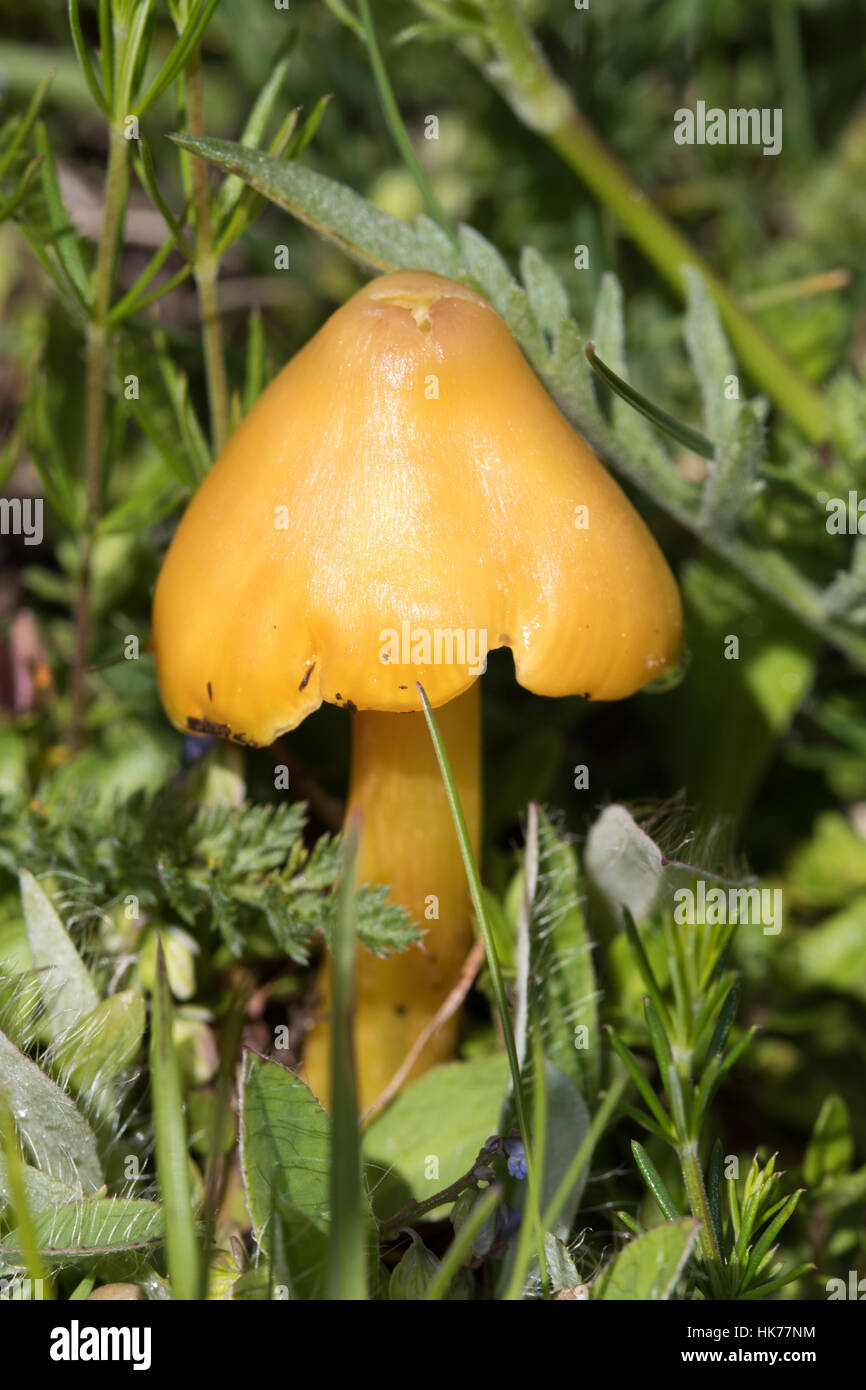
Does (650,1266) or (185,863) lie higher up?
(185,863)

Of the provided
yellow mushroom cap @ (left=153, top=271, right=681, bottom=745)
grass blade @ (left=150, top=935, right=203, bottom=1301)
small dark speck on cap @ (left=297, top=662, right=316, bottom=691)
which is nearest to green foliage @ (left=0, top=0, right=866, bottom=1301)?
grass blade @ (left=150, top=935, right=203, bottom=1301)

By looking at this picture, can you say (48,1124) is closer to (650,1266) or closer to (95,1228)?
→ (95,1228)

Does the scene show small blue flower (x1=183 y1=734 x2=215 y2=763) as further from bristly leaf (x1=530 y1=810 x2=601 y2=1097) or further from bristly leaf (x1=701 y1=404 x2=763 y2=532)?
bristly leaf (x1=701 y1=404 x2=763 y2=532)

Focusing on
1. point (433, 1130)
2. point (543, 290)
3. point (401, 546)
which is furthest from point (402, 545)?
point (433, 1130)

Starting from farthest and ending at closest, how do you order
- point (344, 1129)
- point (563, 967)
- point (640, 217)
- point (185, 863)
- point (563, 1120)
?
point (640, 217)
point (185, 863)
point (563, 967)
point (563, 1120)
point (344, 1129)

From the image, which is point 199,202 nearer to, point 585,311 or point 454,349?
point 454,349

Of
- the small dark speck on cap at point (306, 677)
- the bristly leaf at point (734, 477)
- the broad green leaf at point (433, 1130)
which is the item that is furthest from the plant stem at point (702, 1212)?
the bristly leaf at point (734, 477)
